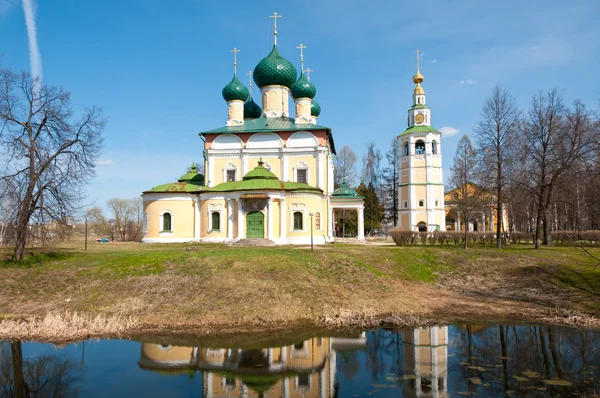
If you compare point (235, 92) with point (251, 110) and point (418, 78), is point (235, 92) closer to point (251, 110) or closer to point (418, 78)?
point (251, 110)

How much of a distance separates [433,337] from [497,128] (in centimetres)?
1456

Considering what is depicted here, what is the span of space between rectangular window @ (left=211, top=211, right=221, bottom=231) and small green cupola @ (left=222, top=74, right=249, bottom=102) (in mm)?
11394

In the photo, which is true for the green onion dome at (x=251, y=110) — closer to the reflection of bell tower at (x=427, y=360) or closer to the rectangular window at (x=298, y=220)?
the rectangular window at (x=298, y=220)

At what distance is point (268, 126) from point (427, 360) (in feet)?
79.7

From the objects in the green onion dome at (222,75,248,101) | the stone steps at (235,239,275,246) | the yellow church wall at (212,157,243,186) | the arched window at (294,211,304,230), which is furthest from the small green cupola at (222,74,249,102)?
the stone steps at (235,239,275,246)

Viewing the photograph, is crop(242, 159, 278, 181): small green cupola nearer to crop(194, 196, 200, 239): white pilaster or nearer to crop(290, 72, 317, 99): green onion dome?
crop(194, 196, 200, 239): white pilaster

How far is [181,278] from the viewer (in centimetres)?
1474

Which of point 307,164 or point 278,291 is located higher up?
point 307,164

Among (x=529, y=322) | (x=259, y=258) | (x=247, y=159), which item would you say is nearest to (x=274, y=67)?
(x=247, y=159)

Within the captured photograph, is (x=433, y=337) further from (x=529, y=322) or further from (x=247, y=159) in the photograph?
(x=247, y=159)

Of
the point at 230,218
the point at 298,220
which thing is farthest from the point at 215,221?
the point at 298,220

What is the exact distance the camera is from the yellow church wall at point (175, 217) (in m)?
26.2

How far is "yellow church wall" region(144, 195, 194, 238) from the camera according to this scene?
86.0 ft

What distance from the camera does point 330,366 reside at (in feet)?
30.8
